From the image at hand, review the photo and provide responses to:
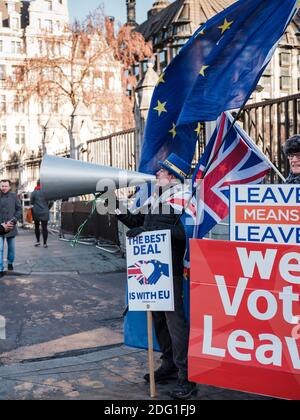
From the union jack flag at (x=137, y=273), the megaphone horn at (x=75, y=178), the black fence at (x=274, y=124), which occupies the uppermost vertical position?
the black fence at (x=274, y=124)

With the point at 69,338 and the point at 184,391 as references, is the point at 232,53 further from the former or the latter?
the point at 69,338

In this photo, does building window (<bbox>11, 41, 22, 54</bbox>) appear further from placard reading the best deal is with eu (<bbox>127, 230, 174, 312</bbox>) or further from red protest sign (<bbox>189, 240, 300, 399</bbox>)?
red protest sign (<bbox>189, 240, 300, 399</bbox>)

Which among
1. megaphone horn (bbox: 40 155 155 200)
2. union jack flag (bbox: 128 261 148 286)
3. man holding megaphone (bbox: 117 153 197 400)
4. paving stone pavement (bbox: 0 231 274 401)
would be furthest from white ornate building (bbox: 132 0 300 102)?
megaphone horn (bbox: 40 155 155 200)

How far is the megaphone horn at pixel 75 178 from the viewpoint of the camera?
4.39 m

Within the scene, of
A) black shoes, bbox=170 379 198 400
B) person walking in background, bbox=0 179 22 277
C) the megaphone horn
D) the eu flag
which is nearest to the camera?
the megaphone horn

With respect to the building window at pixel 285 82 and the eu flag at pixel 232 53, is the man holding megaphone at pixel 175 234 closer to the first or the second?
the eu flag at pixel 232 53

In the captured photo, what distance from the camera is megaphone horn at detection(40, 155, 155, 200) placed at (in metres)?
4.39

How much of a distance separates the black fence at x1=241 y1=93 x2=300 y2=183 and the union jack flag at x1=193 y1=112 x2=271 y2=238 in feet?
9.40

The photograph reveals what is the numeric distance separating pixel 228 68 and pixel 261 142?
4.19m

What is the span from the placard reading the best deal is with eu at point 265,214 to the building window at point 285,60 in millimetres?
46057

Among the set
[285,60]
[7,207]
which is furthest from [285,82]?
[7,207]

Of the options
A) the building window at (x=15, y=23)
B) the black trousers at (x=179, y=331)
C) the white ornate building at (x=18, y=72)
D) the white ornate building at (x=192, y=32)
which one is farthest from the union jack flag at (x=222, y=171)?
Result: the building window at (x=15, y=23)

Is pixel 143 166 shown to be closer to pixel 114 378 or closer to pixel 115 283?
pixel 114 378
